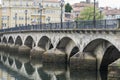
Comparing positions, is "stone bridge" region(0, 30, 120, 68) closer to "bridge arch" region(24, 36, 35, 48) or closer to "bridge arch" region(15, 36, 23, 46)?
"bridge arch" region(24, 36, 35, 48)

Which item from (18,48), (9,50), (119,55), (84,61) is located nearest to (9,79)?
(84,61)

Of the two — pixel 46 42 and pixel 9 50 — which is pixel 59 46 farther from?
pixel 9 50

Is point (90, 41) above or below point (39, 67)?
above

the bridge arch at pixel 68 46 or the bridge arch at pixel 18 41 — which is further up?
the bridge arch at pixel 68 46

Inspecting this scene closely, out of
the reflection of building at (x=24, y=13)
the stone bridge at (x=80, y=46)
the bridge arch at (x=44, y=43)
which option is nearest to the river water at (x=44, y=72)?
the stone bridge at (x=80, y=46)

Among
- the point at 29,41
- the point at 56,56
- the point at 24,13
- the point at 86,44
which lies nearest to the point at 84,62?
the point at 86,44

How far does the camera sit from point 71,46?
57.3 meters

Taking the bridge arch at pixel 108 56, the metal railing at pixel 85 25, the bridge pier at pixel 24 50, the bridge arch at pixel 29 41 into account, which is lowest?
the bridge pier at pixel 24 50

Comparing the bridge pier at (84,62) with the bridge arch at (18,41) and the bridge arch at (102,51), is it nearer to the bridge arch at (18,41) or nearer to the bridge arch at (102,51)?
the bridge arch at (102,51)

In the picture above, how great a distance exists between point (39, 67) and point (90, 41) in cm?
1148

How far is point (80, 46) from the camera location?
51.2 metres

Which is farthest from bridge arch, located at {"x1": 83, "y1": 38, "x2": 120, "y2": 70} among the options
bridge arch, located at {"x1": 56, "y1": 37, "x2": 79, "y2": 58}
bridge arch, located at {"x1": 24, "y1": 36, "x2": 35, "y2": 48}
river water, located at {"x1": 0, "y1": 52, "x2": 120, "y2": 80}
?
bridge arch, located at {"x1": 24, "y1": 36, "x2": 35, "y2": 48}

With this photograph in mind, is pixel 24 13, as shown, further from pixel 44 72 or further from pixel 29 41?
pixel 44 72

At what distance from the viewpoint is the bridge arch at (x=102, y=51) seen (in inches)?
1876
